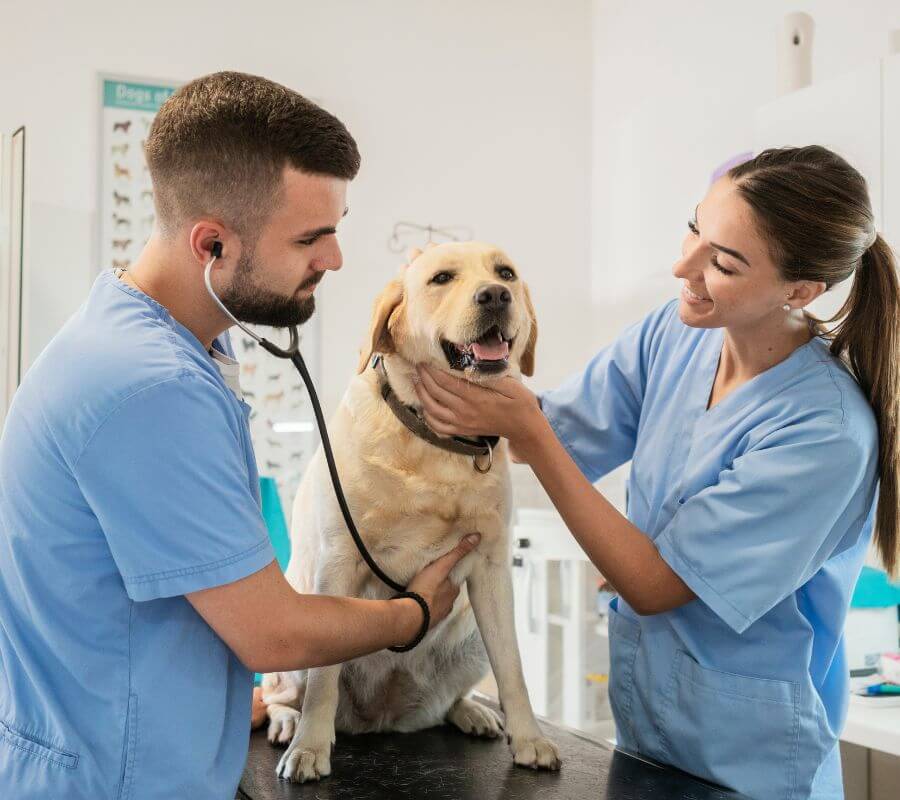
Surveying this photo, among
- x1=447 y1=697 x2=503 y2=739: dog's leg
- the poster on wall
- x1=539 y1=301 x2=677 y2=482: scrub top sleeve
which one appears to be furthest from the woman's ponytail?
the poster on wall

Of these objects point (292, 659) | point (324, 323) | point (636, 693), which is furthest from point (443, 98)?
point (292, 659)

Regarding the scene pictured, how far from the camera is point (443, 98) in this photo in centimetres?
392

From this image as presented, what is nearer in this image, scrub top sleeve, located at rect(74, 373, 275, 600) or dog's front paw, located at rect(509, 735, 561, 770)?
scrub top sleeve, located at rect(74, 373, 275, 600)

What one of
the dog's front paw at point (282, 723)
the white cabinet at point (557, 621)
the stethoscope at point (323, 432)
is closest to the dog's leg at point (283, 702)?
the dog's front paw at point (282, 723)

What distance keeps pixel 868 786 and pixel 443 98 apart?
9.93 ft

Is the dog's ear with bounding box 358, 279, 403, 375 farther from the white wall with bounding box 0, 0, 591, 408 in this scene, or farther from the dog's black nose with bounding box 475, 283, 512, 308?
the white wall with bounding box 0, 0, 591, 408

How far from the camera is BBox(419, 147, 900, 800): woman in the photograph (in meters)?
1.17

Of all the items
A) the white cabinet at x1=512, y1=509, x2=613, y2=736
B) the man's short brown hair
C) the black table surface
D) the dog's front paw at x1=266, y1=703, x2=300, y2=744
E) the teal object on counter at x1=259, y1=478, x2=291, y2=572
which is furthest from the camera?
the white cabinet at x1=512, y1=509, x2=613, y2=736

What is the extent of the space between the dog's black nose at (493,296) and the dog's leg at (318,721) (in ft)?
1.44

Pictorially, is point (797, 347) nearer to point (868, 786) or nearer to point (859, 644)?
point (859, 644)

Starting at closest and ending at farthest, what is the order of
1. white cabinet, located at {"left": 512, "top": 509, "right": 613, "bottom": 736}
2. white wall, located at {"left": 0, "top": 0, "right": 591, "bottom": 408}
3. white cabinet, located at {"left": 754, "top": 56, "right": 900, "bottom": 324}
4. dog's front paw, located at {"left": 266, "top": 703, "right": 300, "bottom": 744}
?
dog's front paw, located at {"left": 266, "top": 703, "right": 300, "bottom": 744} < white cabinet, located at {"left": 754, "top": 56, "right": 900, "bottom": 324} < white cabinet, located at {"left": 512, "top": 509, "right": 613, "bottom": 736} < white wall, located at {"left": 0, "top": 0, "right": 591, "bottom": 408}

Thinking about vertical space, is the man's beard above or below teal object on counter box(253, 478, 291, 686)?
above

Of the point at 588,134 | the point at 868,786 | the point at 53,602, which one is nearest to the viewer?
the point at 53,602

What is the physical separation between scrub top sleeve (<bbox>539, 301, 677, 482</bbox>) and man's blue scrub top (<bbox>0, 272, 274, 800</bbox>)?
0.74 meters
